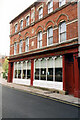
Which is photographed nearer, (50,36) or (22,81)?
(50,36)

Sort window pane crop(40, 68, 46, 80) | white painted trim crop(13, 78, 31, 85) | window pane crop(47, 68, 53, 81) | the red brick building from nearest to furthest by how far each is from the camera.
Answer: the red brick building
window pane crop(47, 68, 53, 81)
window pane crop(40, 68, 46, 80)
white painted trim crop(13, 78, 31, 85)

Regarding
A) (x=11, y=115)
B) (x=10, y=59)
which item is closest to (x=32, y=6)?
(x=10, y=59)

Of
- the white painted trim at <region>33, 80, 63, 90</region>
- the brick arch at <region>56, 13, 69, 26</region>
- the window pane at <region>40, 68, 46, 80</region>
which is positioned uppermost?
→ the brick arch at <region>56, 13, 69, 26</region>

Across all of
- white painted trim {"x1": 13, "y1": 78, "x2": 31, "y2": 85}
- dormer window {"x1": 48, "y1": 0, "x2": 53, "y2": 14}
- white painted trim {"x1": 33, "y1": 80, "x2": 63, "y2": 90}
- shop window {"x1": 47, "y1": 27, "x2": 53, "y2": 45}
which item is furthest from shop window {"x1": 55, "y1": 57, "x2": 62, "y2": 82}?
dormer window {"x1": 48, "y1": 0, "x2": 53, "y2": 14}

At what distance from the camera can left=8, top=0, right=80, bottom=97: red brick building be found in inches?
436

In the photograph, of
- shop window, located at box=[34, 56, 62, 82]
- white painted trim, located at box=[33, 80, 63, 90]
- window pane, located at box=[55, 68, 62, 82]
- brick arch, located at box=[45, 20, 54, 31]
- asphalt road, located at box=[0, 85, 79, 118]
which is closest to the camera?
asphalt road, located at box=[0, 85, 79, 118]

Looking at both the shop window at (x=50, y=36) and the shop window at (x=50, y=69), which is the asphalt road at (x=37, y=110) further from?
the shop window at (x=50, y=36)

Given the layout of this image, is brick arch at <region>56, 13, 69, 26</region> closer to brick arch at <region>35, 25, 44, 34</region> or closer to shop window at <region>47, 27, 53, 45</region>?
shop window at <region>47, 27, 53, 45</region>

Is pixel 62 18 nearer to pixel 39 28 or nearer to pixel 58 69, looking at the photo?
pixel 39 28

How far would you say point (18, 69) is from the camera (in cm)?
1950

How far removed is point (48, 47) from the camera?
13531 millimetres

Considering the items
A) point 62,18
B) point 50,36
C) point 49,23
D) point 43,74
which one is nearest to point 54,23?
point 49,23

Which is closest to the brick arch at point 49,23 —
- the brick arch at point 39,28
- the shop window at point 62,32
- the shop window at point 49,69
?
the brick arch at point 39,28

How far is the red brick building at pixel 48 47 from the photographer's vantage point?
1109 cm
